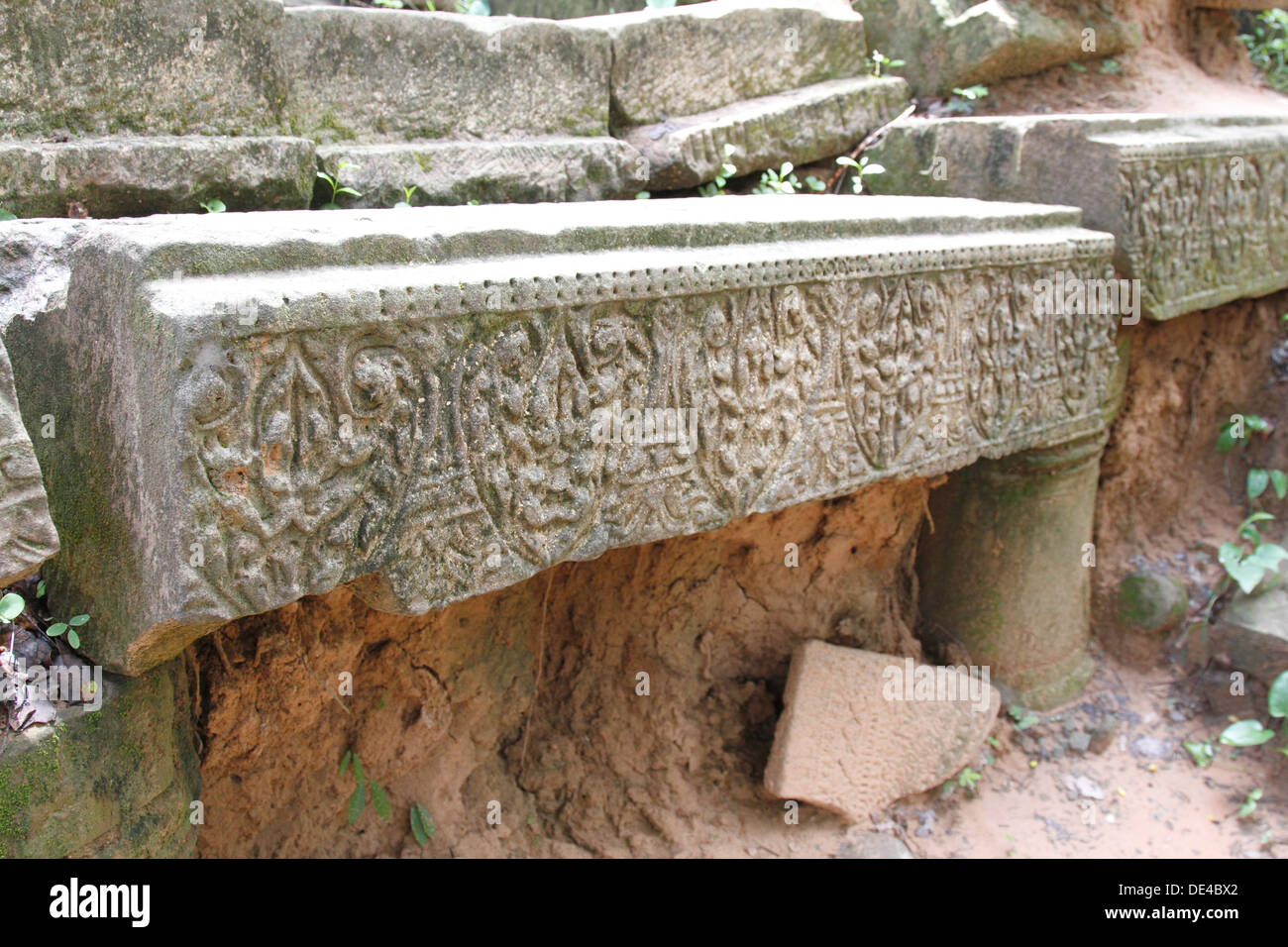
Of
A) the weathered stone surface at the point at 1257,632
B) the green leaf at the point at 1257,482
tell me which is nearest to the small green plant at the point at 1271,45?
the green leaf at the point at 1257,482

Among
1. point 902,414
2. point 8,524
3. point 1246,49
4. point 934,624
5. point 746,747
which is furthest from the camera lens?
point 1246,49

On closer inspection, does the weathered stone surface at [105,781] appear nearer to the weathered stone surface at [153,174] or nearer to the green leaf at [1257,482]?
the weathered stone surface at [153,174]

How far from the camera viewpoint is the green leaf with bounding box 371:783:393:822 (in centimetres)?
242

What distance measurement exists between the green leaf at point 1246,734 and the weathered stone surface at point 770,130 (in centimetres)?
209

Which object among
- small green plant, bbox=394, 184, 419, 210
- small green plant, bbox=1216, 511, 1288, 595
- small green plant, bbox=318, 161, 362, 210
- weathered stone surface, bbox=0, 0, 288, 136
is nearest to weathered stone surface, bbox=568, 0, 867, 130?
small green plant, bbox=394, 184, 419, 210

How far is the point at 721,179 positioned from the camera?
3055 millimetres

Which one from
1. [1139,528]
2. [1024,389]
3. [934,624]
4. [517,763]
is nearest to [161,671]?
[517,763]

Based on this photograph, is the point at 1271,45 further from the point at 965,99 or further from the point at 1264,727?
the point at 1264,727

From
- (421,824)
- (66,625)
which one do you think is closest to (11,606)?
(66,625)

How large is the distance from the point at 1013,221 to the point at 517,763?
183cm

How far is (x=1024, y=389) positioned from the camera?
280 centimetres

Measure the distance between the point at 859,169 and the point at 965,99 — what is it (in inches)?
21.2

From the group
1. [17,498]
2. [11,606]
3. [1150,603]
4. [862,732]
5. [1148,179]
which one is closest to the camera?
[17,498]
